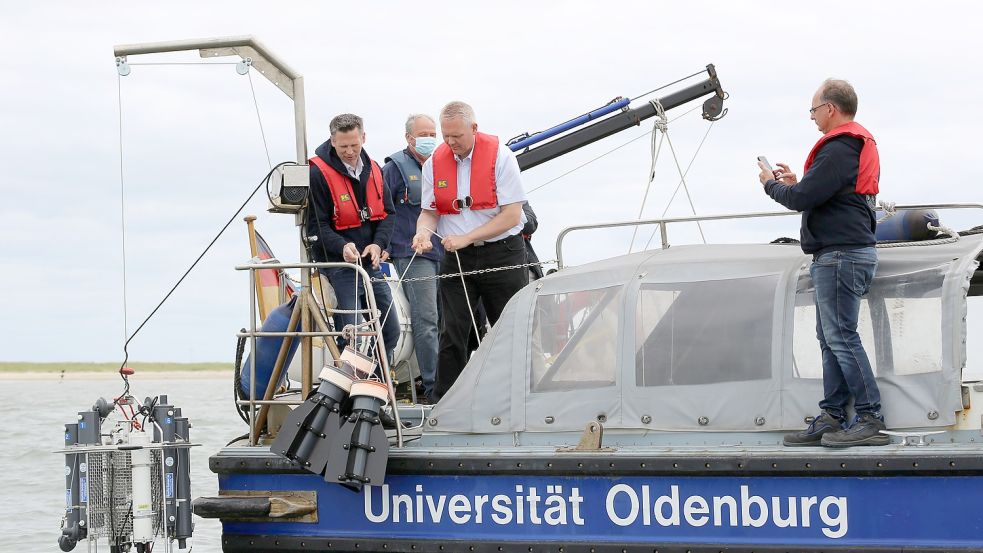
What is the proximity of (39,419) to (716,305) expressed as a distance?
20.3 m

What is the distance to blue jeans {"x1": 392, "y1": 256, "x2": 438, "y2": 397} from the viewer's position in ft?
24.1

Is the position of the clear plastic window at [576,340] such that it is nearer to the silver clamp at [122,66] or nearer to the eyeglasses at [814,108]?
the eyeglasses at [814,108]

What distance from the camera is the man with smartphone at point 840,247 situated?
16.5 feet

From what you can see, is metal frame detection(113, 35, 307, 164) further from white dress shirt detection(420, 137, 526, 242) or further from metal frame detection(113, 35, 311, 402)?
white dress shirt detection(420, 137, 526, 242)

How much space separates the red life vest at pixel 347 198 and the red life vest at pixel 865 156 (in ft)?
8.56

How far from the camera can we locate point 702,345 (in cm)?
552

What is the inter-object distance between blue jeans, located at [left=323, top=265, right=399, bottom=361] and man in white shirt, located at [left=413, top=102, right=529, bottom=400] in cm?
33

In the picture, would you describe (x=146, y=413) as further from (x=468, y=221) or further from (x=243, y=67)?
(x=468, y=221)

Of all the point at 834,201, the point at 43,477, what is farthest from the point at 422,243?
the point at 43,477

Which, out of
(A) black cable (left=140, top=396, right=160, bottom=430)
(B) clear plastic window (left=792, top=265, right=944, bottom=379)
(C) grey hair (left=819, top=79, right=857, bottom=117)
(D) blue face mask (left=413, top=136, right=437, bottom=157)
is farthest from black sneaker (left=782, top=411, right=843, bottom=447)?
(D) blue face mask (left=413, top=136, right=437, bottom=157)

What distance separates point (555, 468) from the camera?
5.36m

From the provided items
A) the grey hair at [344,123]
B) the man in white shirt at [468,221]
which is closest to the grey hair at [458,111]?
the man in white shirt at [468,221]

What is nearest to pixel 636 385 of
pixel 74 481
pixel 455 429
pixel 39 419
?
pixel 455 429

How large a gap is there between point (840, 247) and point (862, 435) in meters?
→ 0.79
